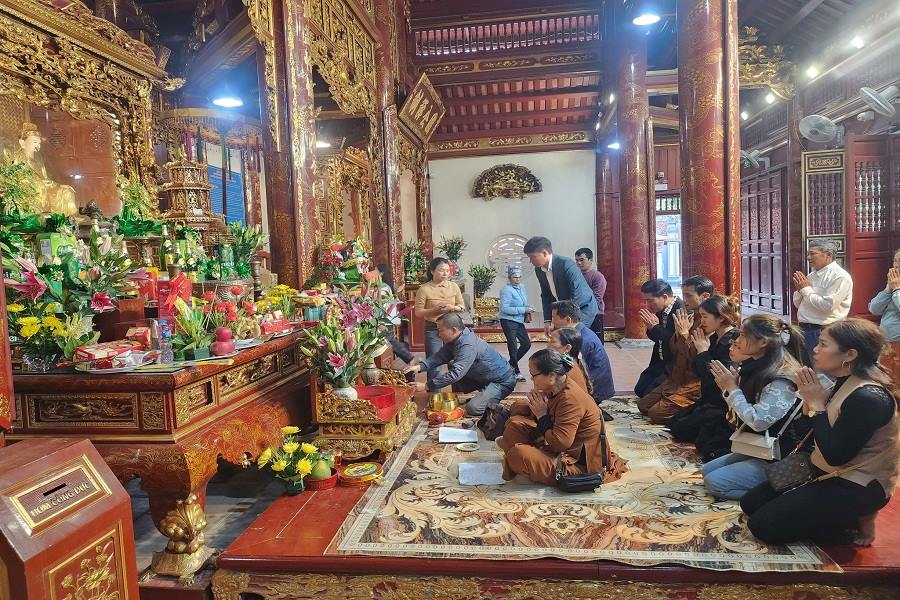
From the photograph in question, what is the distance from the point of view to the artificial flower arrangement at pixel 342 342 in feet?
10.9

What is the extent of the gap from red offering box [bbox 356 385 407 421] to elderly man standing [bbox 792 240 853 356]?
3.15m

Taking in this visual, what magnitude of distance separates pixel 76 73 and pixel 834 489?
5.07 metres

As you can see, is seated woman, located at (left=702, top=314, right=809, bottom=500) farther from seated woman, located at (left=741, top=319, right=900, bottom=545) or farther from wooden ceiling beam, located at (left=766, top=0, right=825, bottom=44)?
wooden ceiling beam, located at (left=766, top=0, right=825, bottom=44)

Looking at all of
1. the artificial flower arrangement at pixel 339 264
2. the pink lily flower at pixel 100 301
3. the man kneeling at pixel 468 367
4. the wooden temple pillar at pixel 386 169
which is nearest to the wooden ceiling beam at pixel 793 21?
the wooden temple pillar at pixel 386 169

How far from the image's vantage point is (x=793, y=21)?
811cm

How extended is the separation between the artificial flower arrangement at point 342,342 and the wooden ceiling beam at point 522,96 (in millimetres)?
8307

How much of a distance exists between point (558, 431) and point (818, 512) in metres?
1.06

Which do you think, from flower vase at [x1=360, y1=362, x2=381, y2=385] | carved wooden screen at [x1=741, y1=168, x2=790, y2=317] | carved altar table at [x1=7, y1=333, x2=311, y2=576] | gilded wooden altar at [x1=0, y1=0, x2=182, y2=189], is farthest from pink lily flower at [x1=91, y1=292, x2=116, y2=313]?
carved wooden screen at [x1=741, y1=168, x2=790, y2=317]

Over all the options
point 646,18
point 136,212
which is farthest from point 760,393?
point 646,18

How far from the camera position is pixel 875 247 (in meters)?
7.33

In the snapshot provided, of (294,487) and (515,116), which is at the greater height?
(515,116)

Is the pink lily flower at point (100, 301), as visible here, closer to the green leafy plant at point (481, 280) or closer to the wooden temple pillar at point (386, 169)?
the wooden temple pillar at point (386, 169)

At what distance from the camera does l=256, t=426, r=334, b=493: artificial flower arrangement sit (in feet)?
9.73

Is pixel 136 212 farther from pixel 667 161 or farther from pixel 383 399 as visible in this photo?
pixel 667 161
